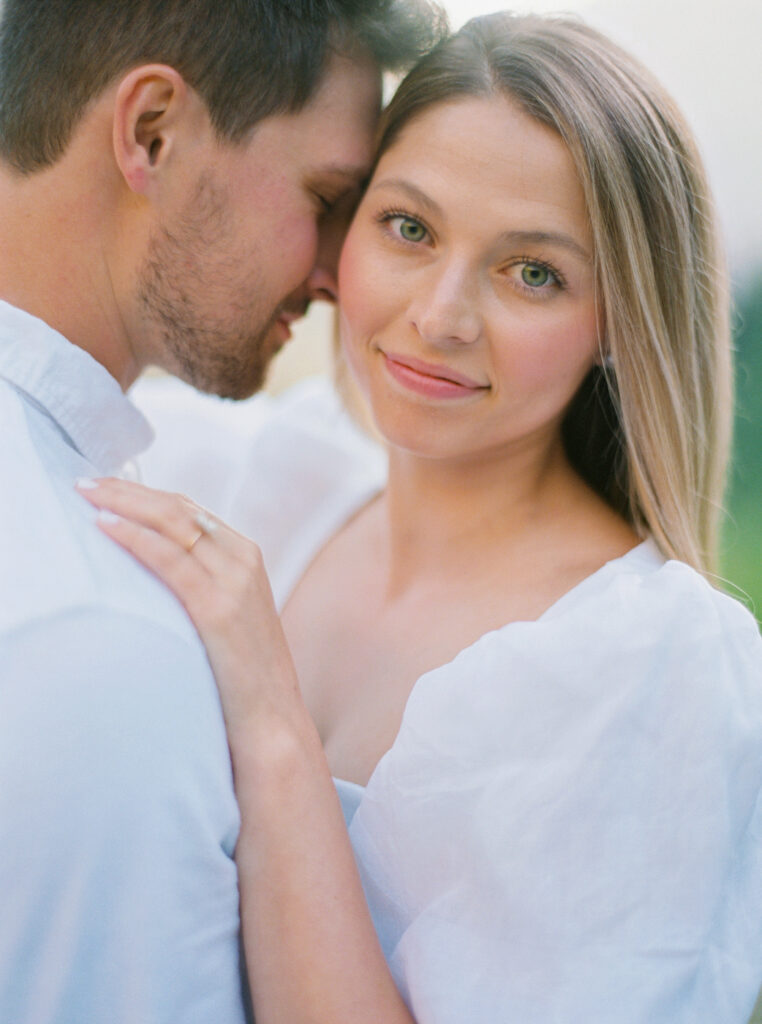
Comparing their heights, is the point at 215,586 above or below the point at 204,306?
below

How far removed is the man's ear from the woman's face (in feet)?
1.16

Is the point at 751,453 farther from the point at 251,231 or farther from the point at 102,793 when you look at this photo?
the point at 102,793

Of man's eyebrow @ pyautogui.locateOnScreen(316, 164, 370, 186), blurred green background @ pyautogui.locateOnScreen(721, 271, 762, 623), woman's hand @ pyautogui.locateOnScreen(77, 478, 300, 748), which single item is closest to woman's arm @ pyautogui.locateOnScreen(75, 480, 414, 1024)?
woman's hand @ pyautogui.locateOnScreen(77, 478, 300, 748)

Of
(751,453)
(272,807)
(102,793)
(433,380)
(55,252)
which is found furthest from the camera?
(751,453)

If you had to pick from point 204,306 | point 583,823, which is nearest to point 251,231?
point 204,306

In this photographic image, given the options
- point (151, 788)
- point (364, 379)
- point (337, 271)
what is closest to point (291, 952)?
point (151, 788)

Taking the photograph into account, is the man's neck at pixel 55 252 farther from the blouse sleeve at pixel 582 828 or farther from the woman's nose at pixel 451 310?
the blouse sleeve at pixel 582 828

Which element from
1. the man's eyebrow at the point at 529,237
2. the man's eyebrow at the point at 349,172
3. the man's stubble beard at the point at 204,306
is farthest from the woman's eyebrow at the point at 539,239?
the man's stubble beard at the point at 204,306

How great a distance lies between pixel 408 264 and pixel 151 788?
0.96 meters

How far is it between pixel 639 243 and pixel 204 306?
73cm

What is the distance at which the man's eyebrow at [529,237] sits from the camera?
166 cm

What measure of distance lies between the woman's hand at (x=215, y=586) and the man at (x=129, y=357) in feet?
0.13

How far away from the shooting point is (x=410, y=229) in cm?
179

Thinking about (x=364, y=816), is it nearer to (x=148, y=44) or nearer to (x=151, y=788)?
(x=151, y=788)
